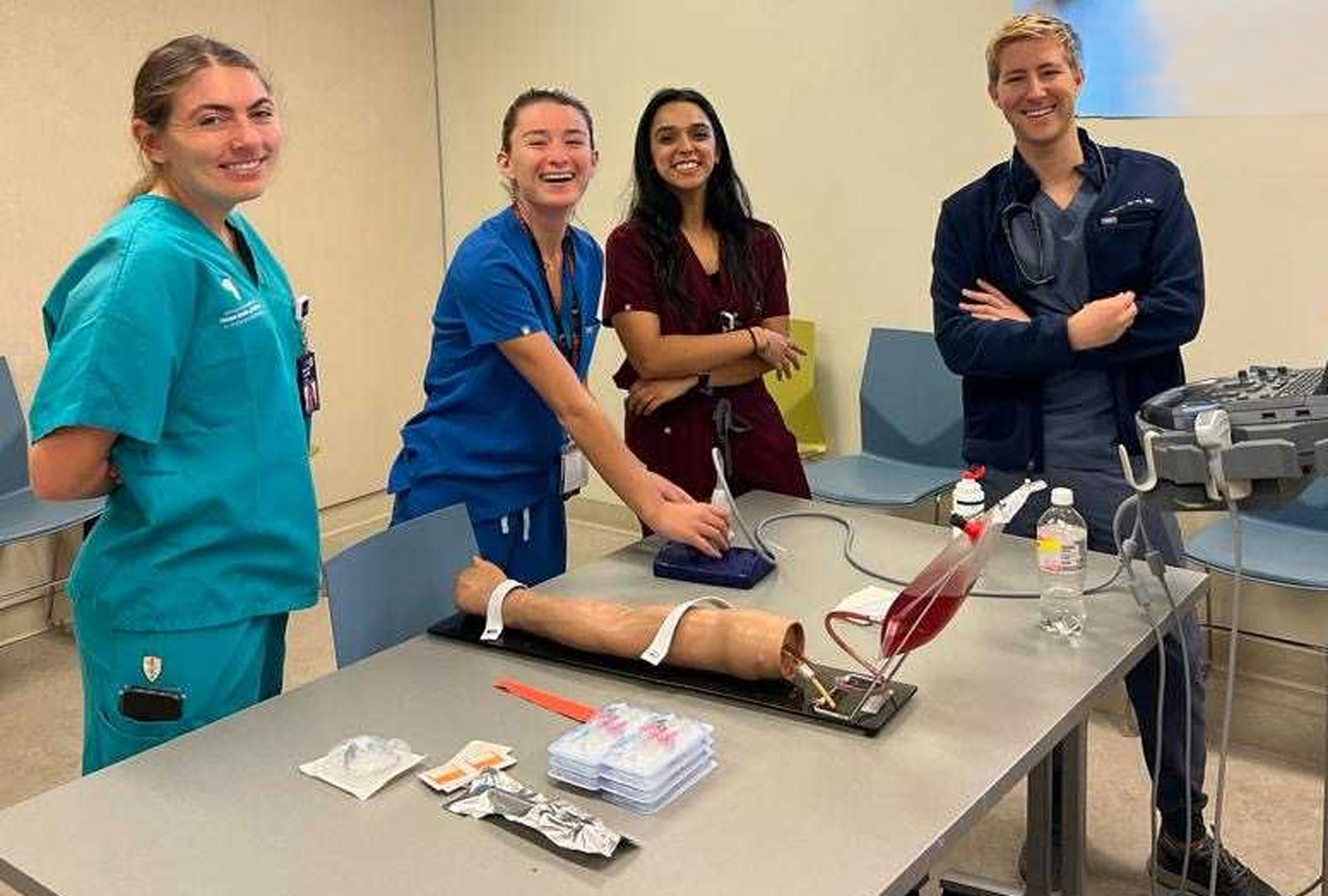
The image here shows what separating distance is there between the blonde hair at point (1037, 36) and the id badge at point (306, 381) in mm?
1309

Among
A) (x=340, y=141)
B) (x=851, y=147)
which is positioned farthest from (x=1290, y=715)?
(x=340, y=141)

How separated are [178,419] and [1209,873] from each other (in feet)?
6.25

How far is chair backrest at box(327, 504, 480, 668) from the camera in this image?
1810mm

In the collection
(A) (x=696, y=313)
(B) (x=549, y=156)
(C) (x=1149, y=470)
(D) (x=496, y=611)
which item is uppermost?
(B) (x=549, y=156)

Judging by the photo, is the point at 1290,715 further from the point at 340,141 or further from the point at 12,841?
the point at 340,141

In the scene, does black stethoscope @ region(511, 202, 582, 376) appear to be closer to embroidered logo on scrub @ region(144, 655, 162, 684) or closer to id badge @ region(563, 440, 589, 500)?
id badge @ region(563, 440, 589, 500)

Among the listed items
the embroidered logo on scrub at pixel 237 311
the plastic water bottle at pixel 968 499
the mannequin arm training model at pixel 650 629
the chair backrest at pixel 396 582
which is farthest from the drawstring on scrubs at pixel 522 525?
the plastic water bottle at pixel 968 499

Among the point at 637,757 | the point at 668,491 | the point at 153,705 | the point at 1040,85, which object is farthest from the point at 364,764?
the point at 1040,85

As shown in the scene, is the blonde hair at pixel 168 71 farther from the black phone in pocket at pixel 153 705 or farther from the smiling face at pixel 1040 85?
the smiling face at pixel 1040 85

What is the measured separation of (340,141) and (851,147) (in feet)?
6.24

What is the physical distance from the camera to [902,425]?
3.68m

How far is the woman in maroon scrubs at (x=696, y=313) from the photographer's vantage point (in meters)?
2.40

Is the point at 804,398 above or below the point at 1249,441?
below

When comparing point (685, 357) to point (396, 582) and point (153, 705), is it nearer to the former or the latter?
point (396, 582)
